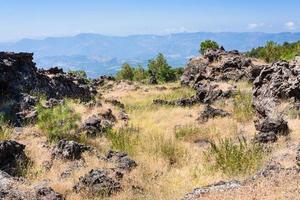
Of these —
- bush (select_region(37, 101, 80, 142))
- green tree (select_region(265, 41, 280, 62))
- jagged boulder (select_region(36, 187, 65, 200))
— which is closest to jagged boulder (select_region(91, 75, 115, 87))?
green tree (select_region(265, 41, 280, 62))

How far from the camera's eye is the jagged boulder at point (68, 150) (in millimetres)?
13965

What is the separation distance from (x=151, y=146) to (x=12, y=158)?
4404mm

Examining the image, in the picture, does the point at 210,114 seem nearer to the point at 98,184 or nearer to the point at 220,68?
the point at 98,184

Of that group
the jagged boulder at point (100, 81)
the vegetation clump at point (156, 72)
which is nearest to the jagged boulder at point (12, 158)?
the jagged boulder at point (100, 81)

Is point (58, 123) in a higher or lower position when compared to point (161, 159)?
higher

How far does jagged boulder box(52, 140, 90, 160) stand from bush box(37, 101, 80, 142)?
231cm

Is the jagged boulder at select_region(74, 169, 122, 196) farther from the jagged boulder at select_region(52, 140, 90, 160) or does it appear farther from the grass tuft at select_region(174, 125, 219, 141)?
the grass tuft at select_region(174, 125, 219, 141)

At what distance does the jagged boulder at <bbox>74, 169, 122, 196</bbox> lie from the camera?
34.8 ft

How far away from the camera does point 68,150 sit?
46.2ft

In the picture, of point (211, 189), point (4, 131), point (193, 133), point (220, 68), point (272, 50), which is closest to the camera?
point (211, 189)

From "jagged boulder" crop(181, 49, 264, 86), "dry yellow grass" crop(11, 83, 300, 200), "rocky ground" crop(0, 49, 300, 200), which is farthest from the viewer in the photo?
"jagged boulder" crop(181, 49, 264, 86)

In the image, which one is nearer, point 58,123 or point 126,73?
point 58,123

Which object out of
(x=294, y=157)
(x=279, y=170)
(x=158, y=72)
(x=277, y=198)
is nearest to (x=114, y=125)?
(x=294, y=157)

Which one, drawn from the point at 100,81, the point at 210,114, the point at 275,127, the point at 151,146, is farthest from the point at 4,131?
the point at 100,81
